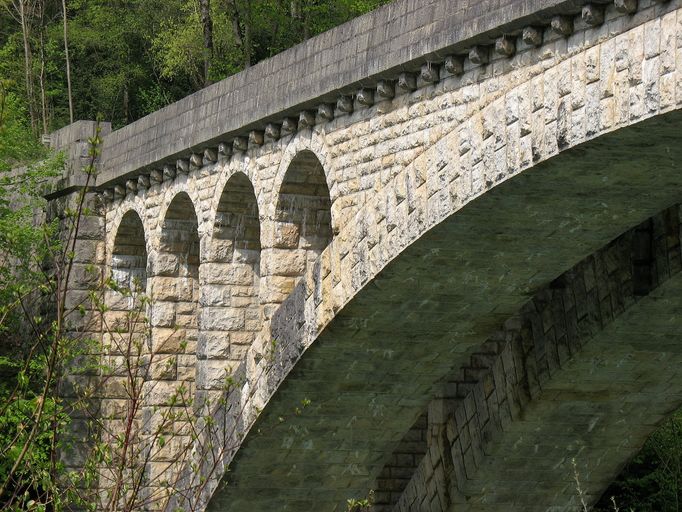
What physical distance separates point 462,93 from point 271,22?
871 inches

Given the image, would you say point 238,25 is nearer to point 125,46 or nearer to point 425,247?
point 125,46

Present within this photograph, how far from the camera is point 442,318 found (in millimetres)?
14125

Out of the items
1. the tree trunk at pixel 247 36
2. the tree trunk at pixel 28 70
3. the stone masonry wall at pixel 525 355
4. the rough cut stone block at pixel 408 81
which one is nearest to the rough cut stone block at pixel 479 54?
the rough cut stone block at pixel 408 81

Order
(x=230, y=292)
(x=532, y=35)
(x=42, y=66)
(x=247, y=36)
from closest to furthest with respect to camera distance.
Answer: (x=532, y=35) < (x=230, y=292) < (x=247, y=36) < (x=42, y=66)

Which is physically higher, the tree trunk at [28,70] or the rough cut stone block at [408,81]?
the tree trunk at [28,70]

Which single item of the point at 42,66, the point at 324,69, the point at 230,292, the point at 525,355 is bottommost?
the point at 525,355

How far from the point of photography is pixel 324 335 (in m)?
14.0

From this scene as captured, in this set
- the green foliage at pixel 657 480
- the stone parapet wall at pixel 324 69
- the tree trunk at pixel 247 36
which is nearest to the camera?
the stone parapet wall at pixel 324 69

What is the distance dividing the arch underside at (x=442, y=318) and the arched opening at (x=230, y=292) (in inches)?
57.3

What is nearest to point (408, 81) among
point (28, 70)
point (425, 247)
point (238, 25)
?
point (425, 247)

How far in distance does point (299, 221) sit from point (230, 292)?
6.48 ft

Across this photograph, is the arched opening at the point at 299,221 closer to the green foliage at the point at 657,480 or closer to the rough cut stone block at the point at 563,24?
the rough cut stone block at the point at 563,24

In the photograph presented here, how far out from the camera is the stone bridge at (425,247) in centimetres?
1062

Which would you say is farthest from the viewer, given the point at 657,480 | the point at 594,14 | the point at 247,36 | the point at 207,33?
the point at 247,36
